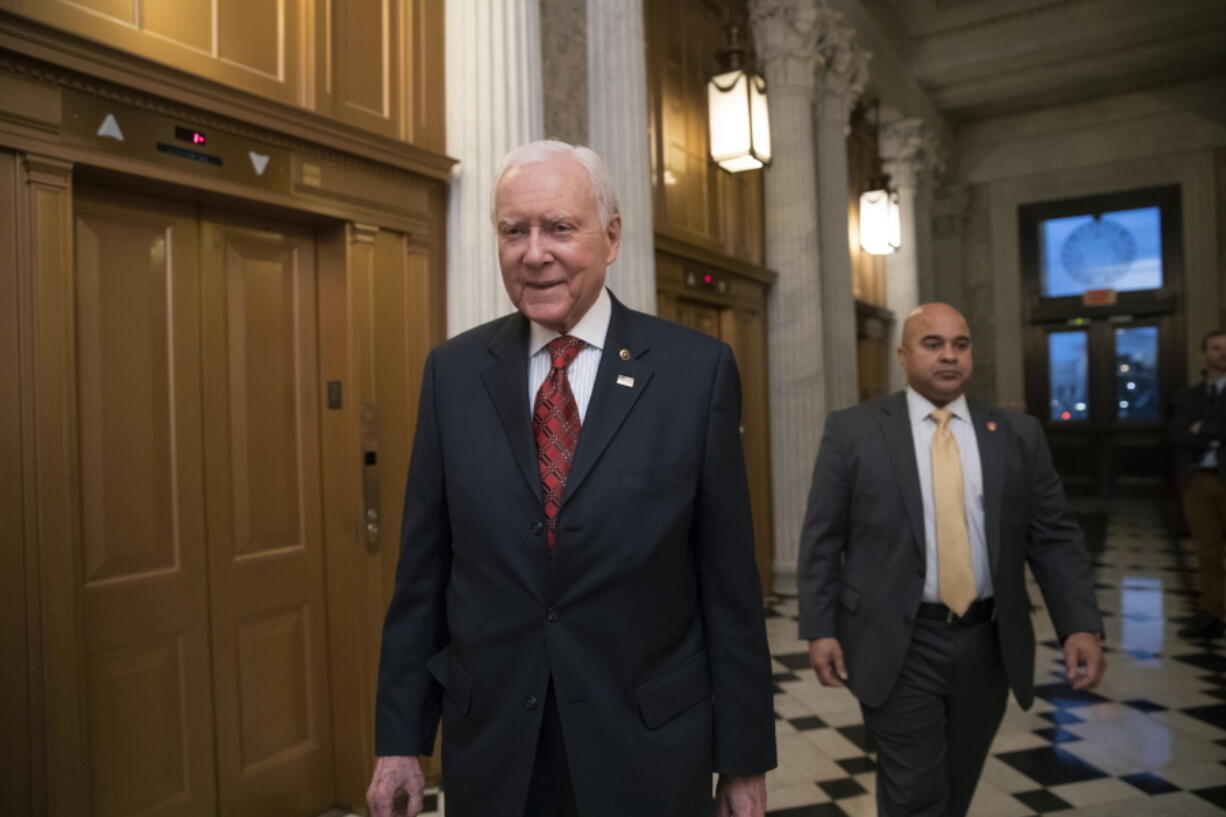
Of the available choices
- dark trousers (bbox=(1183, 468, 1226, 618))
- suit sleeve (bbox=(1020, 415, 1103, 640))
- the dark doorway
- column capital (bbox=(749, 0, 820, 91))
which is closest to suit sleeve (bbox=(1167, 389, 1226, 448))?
dark trousers (bbox=(1183, 468, 1226, 618))

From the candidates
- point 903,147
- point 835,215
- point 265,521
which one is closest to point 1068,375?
point 903,147

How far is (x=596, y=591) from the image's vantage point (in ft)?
4.88

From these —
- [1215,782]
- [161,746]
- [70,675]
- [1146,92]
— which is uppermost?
[1146,92]

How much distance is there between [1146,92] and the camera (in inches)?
559

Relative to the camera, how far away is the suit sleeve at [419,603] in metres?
1.64

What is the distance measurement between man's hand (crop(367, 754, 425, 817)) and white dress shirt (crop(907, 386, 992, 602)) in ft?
5.59

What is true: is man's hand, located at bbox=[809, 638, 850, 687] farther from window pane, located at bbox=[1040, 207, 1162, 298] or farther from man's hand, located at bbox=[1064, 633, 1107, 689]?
window pane, located at bbox=[1040, 207, 1162, 298]

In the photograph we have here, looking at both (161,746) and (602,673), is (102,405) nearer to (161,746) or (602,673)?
(161,746)

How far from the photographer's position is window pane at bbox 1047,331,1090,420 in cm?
1491

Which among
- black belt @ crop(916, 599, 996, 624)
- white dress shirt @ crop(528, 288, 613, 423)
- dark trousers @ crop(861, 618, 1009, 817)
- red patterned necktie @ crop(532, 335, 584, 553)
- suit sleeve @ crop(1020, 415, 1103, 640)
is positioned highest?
white dress shirt @ crop(528, 288, 613, 423)

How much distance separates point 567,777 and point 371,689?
2.40m

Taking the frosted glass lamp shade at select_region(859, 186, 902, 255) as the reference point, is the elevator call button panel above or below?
below

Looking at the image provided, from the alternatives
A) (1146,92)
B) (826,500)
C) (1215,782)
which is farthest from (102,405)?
(1146,92)

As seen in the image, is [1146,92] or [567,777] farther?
[1146,92]
